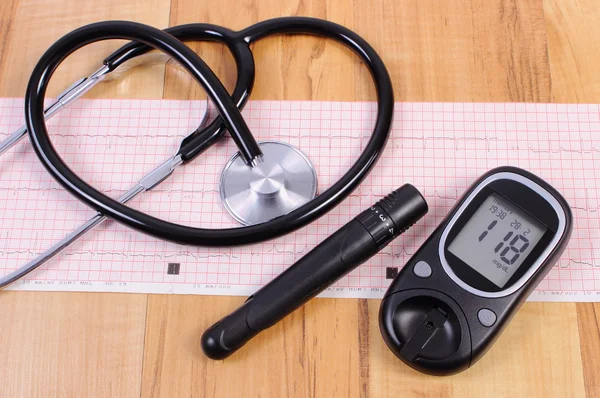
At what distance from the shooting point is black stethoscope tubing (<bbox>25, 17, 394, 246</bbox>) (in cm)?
66

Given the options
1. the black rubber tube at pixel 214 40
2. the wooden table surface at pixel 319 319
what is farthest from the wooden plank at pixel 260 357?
the black rubber tube at pixel 214 40

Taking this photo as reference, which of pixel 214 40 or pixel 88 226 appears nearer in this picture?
pixel 88 226

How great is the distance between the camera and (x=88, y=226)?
0.69 meters

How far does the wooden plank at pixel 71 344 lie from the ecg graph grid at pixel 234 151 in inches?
0.9

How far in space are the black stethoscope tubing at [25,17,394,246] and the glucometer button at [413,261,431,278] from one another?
124mm

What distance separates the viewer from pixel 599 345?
0.67 m

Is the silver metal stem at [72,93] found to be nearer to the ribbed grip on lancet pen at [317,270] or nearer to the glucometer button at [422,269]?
the ribbed grip on lancet pen at [317,270]

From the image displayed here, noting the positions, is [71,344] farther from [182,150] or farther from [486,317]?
[486,317]

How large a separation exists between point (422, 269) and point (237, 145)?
0.87ft

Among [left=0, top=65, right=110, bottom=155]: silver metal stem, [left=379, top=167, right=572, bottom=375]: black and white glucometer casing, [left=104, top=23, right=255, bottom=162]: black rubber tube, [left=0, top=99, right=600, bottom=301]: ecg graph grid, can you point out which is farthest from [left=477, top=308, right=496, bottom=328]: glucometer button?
[left=0, top=65, right=110, bottom=155]: silver metal stem

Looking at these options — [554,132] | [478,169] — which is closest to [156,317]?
[478,169]

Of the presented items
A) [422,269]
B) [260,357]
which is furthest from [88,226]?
[422,269]

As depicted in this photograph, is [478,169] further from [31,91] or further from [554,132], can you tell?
[31,91]

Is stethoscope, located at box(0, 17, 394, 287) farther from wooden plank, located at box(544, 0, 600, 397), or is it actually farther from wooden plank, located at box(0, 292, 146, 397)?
wooden plank, located at box(544, 0, 600, 397)
